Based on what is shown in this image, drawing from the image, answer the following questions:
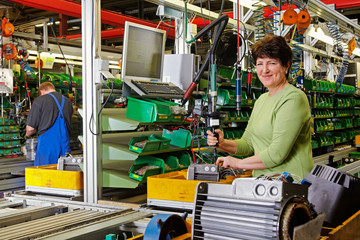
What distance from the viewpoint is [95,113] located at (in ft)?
9.60

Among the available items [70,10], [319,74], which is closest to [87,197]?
[70,10]

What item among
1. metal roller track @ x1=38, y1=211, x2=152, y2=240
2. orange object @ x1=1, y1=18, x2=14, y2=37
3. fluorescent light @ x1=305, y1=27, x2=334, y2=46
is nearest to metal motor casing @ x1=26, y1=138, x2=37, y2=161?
orange object @ x1=1, y1=18, x2=14, y2=37

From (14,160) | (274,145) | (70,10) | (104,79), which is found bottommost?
(14,160)

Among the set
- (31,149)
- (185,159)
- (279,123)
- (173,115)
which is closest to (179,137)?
(185,159)

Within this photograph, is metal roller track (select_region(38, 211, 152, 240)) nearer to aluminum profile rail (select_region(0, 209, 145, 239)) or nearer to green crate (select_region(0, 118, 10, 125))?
aluminum profile rail (select_region(0, 209, 145, 239))

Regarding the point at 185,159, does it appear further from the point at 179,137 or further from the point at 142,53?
the point at 142,53

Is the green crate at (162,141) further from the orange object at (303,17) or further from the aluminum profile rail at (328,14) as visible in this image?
the aluminum profile rail at (328,14)

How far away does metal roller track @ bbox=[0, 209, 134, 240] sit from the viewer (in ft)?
5.97

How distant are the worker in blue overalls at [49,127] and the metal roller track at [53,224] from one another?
298 centimetres

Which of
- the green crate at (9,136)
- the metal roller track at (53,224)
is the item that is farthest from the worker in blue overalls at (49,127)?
the metal roller track at (53,224)

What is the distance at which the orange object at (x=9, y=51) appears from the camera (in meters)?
5.49

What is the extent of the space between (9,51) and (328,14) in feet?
14.4

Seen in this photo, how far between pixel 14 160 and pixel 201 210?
4.37 meters

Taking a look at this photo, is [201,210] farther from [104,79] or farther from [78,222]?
[104,79]
